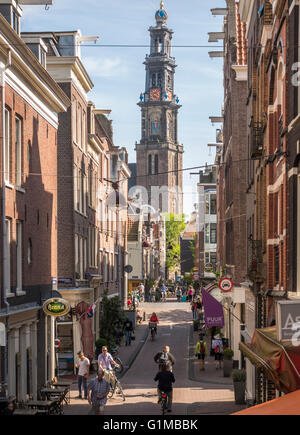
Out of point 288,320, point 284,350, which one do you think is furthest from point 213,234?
point 284,350

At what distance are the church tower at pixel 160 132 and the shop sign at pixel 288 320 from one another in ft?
458

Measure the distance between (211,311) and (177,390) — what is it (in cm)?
322

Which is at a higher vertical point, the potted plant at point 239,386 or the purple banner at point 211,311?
the purple banner at point 211,311

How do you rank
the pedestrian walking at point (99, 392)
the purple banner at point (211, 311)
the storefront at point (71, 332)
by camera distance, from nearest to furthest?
1. the pedestrian walking at point (99, 392)
2. the purple banner at point (211, 311)
3. the storefront at point (71, 332)

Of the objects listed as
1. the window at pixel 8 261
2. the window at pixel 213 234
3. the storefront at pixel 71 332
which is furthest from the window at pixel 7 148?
the window at pixel 213 234

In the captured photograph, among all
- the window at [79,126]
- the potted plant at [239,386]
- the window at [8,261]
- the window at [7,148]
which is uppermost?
the window at [79,126]

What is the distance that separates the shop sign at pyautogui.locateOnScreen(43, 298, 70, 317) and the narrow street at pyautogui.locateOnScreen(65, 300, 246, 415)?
2.71 metres

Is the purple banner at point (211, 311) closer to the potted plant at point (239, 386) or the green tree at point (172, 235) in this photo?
the potted plant at point (239, 386)

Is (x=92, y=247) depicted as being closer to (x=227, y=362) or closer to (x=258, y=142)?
(x=227, y=362)

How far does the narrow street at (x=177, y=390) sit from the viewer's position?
22984mm

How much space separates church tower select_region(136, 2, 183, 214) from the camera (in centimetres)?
15675

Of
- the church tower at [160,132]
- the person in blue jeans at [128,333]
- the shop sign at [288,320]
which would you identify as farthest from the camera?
the church tower at [160,132]

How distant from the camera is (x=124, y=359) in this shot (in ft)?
127
